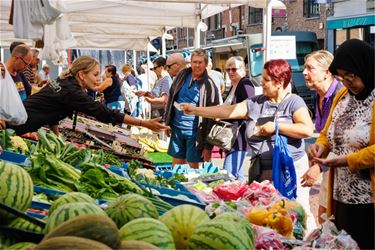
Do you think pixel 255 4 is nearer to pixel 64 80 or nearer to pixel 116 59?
pixel 64 80

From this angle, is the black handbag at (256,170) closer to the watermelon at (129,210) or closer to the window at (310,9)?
the watermelon at (129,210)

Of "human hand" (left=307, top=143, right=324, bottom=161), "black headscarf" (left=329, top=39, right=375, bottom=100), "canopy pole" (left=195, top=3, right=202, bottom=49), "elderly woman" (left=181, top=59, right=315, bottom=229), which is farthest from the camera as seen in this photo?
"canopy pole" (left=195, top=3, right=202, bottom=49)

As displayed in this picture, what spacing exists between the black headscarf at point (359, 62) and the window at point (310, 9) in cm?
3487

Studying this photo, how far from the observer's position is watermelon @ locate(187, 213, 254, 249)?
2160 mm

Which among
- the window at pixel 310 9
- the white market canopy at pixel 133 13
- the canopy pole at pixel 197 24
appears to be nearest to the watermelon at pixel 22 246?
the white market canopy at pixel 133 13

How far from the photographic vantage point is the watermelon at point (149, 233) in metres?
2.12

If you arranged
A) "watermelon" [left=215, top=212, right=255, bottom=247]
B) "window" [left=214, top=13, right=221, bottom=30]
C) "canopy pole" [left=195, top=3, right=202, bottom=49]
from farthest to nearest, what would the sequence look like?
"window" [left=214, top=13, right=221, bottom=30], "canopy pole" [left=195, top=3, right=202, bottom=49], "watermelon" [left=215, top=212, right=255, bottom=247]

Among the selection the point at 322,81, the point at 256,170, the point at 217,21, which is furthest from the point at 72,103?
the point at 217,21

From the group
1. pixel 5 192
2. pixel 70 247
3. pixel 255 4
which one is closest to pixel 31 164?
pixel 5 192

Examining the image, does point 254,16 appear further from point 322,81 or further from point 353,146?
point 353,146

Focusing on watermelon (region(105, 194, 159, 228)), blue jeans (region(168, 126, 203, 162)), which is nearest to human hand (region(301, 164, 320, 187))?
watermelon (region(105, 194, 159, 228))

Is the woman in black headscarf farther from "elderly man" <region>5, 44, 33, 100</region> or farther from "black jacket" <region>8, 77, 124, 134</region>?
"elderly man" <region>5, 44, 33, 100</region>

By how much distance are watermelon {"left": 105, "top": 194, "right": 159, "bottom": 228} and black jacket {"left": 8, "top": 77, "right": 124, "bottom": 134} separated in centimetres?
322

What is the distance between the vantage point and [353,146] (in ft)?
12.5
